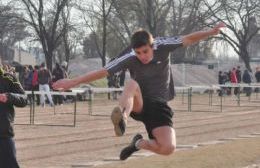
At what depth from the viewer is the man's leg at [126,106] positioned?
742 centimetres

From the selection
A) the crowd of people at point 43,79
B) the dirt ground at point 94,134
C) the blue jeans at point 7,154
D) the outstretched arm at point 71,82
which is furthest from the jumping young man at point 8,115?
the crowd of people at point 43,79

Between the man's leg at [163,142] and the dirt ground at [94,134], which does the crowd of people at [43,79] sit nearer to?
the dirt ground at [94,134]

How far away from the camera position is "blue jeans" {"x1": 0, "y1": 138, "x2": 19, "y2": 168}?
7.68 m

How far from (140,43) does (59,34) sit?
4156 cm

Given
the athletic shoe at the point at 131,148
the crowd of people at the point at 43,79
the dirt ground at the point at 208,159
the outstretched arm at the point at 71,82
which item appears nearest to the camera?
the outstretched arm at the point at 71,82

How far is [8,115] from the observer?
7859 millimetres

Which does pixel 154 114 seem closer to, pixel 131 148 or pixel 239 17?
pixel 131 148

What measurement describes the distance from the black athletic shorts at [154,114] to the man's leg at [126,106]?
0.12 meters

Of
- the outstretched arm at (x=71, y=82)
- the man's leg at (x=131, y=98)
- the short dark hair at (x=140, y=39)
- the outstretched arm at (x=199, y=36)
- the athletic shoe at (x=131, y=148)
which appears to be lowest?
the athletic shoe at (x=131, y=148)

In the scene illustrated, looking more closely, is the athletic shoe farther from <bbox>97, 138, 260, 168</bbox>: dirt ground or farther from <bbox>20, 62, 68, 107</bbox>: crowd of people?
<bbox>20, 62, 68, 107</bbox>: crowd of people

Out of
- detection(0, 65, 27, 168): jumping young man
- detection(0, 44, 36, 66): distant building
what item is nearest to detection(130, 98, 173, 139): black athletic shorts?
detection(0, 65, 27, 168): jumping young man

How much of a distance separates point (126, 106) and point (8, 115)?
1.40 m

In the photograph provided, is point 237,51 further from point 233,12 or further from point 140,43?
point 140,43

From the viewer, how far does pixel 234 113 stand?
1073 inches
